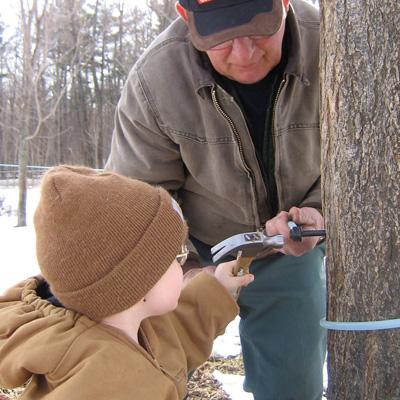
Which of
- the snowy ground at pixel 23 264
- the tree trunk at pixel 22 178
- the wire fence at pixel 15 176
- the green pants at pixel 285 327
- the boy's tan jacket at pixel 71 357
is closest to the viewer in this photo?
the boy's tan jacket at pixel 71 357

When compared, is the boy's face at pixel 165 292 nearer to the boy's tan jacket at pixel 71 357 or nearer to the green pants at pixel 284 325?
the boy's tan jacket at pixel 71 357

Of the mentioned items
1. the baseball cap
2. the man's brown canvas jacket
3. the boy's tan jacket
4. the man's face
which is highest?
the baseball cap

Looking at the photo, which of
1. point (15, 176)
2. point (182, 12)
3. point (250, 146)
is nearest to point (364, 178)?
point (250, 146)

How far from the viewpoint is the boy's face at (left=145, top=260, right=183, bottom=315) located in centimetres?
142

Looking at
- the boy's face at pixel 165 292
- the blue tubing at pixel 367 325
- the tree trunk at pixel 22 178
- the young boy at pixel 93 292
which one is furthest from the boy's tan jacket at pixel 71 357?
the tree trunk at pixel 22 178

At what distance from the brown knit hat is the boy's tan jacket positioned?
2.6 inches

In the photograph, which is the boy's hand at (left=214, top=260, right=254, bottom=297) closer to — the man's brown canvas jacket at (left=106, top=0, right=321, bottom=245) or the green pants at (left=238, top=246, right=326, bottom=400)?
the man's brown canvas jacket at (left=106, top=0, right=321, bottom=245)

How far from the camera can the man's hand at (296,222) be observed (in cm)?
177

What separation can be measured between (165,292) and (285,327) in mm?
1159

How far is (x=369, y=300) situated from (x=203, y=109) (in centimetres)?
105

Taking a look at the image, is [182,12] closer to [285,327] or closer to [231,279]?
[231,279]

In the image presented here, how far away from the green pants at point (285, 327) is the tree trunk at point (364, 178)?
98cm

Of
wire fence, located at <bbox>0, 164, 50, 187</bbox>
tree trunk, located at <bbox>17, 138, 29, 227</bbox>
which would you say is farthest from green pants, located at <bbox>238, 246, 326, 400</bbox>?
wire fence, located at <bbox>0, 164, 50, 187</bbox>

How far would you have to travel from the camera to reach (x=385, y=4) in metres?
1.30
